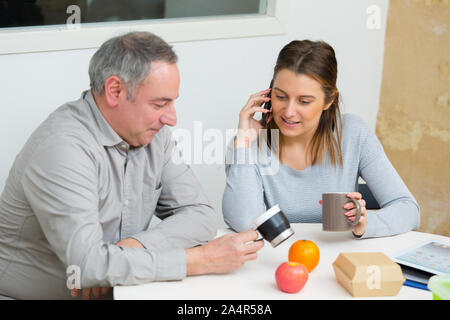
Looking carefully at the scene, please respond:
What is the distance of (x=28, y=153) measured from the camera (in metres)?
1.59

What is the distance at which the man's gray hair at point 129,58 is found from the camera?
1.61 m

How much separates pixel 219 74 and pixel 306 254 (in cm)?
158

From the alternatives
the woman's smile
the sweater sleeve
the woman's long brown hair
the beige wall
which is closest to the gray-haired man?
the sweater sleeve

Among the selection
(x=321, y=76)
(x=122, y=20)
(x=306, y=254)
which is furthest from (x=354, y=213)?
(x=122, y=20)

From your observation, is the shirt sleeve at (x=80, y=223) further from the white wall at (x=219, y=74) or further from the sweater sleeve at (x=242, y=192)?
the white wall at (x=219, y=74)

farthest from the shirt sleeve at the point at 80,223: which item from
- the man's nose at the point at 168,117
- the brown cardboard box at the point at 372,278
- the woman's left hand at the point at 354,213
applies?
the woman's left hand at the point at 354,213

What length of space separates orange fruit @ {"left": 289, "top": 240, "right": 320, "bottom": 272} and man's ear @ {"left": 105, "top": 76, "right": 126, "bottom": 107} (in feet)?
2.09

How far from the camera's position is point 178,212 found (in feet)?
6.10

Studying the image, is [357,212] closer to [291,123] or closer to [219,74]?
[291,123]

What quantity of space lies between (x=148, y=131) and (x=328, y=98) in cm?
76

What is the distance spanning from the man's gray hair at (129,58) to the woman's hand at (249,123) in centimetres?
53

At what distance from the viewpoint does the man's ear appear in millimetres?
1628

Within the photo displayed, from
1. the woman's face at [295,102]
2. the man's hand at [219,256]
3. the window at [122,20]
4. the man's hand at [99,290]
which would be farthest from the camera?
the window at [122,20]

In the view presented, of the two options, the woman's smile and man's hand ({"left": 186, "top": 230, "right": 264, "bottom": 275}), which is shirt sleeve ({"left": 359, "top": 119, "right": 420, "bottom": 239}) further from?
man's hand ({"left": 186, "top": 230, "right": 264, "bottom": 275})
